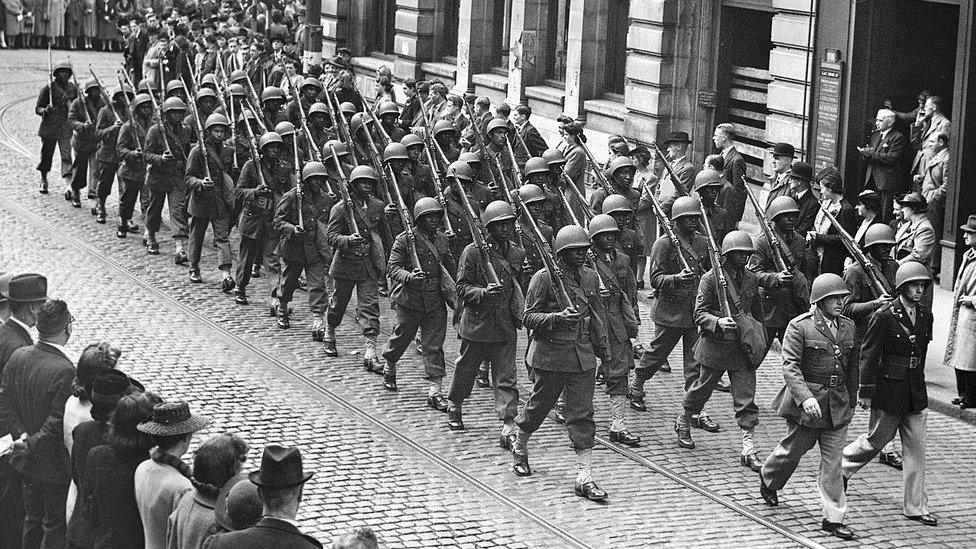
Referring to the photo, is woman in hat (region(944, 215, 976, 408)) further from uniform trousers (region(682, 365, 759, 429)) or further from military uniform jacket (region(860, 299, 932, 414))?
uniform trousers (region(682, 365, 759, 429))

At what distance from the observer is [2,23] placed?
44625 mm

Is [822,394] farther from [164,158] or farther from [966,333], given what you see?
[164,158]

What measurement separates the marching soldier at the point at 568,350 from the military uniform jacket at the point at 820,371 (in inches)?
56.3

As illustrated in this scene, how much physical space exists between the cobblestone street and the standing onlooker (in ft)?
10.1

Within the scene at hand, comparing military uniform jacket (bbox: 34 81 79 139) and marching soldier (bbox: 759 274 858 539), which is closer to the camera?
marching soldier (bbox: 759 274 858 539)

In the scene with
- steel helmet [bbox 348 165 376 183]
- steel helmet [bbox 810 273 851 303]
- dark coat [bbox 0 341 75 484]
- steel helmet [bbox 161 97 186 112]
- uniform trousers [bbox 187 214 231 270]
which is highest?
steel helmet [bbox 161 97 186 112]

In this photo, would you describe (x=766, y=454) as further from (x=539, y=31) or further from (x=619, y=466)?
(x=539, y=31)

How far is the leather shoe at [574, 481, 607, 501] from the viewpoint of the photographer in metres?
11.8

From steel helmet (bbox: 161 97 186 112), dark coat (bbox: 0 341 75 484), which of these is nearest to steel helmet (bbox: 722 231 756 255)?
dark coat (bbox: 0 341 75 484)

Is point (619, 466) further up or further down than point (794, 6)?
further down

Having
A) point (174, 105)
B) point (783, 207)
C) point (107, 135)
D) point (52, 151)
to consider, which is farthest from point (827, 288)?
point (52, 151)

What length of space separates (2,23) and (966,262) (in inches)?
1392

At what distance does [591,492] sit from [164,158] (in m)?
9.33

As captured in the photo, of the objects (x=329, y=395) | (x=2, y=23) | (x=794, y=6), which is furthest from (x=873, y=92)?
(x=2, y=23)
